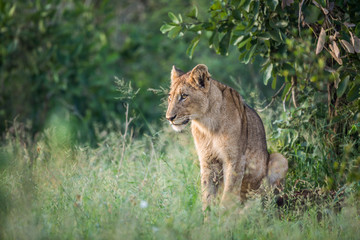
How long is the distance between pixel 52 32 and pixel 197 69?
664 cm

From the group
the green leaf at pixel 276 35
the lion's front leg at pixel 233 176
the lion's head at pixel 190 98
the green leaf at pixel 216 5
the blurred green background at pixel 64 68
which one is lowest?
the blurred green background at pixel 64 68

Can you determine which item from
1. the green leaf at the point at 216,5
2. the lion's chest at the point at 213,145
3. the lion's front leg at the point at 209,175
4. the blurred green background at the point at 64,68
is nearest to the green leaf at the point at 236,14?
the green leaf at the point at 216,5

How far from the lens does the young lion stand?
4.84 metres

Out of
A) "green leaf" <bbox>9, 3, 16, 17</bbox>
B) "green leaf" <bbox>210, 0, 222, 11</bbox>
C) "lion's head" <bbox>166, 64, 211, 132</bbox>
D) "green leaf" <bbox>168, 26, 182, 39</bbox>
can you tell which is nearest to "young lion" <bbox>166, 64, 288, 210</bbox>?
"lion's head" <bbox>166, 64, 211, 132</bbox>

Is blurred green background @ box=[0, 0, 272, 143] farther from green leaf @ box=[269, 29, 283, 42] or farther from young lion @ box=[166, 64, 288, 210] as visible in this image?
green leaf @ box=[269, 29, 283, 42]

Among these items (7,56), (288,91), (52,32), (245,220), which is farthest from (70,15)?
(245,220)

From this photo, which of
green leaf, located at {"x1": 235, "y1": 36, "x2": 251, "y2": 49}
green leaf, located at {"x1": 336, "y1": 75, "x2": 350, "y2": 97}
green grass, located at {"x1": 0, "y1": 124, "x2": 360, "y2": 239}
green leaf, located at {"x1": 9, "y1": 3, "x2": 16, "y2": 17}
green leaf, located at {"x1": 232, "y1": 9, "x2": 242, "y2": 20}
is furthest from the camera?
green leaf, located at {"x1": 9, "y1": 3, "x2": 16, "y2": 17}

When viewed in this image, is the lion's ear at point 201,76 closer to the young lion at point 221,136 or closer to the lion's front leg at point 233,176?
the young lion at point 221,136

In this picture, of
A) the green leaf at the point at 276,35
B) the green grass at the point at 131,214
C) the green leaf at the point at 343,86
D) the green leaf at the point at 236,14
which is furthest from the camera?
the green leaf at the point at 236,14

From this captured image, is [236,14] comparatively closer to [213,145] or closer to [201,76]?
[201,76]

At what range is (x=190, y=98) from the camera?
16.0 feet

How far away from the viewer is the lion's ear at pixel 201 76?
486 centimetres

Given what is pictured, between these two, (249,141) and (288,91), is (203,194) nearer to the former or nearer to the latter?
(249,141)

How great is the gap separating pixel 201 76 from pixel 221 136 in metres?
0.60
